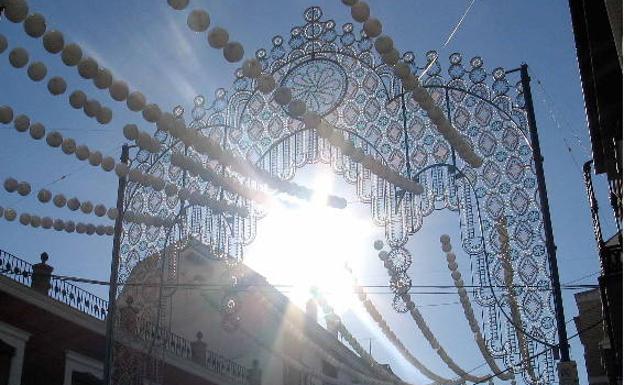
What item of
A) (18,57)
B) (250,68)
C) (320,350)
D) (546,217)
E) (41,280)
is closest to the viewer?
(18,57)

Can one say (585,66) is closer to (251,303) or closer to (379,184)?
(379,184)

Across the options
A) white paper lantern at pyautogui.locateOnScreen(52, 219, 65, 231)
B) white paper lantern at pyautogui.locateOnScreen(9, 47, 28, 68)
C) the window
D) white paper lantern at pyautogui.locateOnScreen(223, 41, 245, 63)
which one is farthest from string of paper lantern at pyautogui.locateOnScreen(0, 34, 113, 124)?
the window

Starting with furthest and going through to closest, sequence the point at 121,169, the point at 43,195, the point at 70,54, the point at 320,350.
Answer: the point at 320,350, the point at 43,195, the point at 121,169, the point at 70,54

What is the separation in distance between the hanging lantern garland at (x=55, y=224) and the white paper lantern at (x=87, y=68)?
4.04 m

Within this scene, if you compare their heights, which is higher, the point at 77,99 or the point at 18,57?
the point at 18,57

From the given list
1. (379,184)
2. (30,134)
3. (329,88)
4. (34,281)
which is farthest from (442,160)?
(34,281)

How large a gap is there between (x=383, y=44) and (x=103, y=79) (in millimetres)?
3525

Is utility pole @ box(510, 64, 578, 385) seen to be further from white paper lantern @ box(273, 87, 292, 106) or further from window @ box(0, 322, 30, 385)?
window @ box(0, 322, 30, 385)

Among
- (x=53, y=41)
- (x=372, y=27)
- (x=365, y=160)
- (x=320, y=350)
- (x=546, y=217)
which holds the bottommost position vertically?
(x=320, y=350)

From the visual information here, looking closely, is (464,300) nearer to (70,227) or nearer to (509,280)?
(509,280)

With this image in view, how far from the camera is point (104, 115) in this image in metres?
10.7

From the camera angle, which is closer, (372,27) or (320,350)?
(372,27)

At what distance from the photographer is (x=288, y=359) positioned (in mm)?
22359

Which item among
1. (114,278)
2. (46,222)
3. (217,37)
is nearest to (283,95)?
(217,37)
